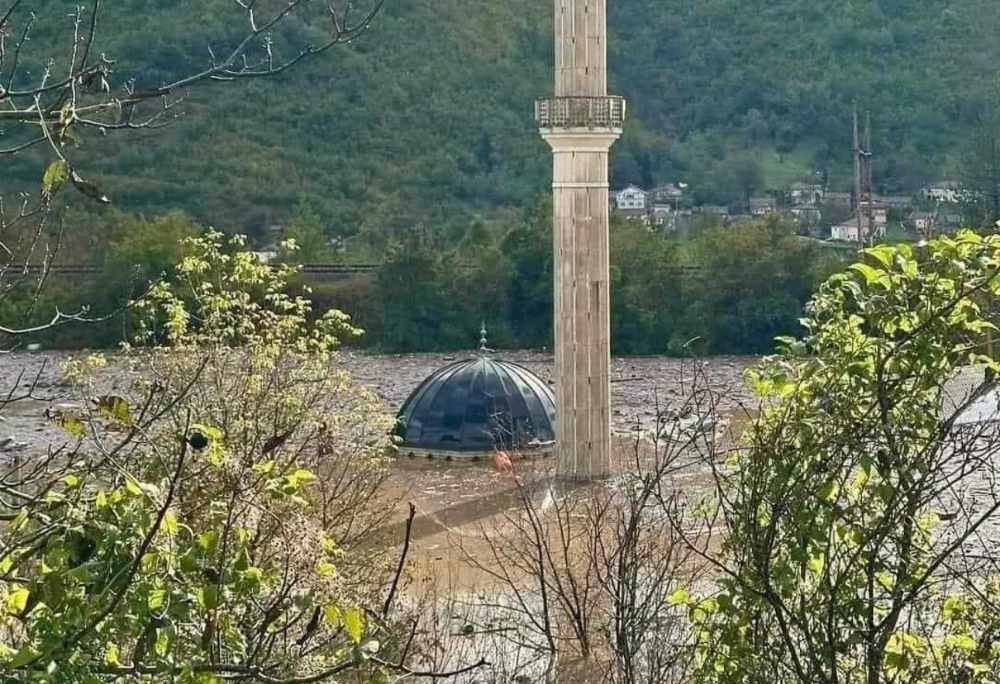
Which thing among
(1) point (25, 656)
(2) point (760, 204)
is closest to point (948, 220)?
(2) point (760, 204)

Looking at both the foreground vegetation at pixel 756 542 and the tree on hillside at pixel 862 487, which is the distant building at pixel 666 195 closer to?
the foreground vegetation at pixel 756 542

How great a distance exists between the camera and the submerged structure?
23453mm

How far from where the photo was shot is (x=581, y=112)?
67.0 ft

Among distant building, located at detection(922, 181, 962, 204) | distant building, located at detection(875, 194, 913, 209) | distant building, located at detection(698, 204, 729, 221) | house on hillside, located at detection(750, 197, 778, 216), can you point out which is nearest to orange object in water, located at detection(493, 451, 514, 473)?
distant building, located at detection(922, 181, 962, 204)

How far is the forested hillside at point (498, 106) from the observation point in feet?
176

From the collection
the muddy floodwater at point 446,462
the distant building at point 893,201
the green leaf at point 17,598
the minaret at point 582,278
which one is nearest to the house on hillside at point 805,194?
the distant building at point 893,201

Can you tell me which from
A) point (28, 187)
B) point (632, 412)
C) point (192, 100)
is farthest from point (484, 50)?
point (632, 412)

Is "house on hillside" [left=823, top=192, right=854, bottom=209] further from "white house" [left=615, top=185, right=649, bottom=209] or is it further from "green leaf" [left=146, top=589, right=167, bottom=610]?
"green leaf" [left=146, top=589, right=167, bottom=610]

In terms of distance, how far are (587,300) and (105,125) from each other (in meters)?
16.8

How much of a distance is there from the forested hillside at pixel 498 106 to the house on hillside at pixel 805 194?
4.38ft

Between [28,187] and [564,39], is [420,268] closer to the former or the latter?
[28,187]

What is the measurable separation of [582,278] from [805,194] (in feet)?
115

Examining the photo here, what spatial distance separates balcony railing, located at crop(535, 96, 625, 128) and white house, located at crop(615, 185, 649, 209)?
34928mm

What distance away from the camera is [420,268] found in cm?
4134
